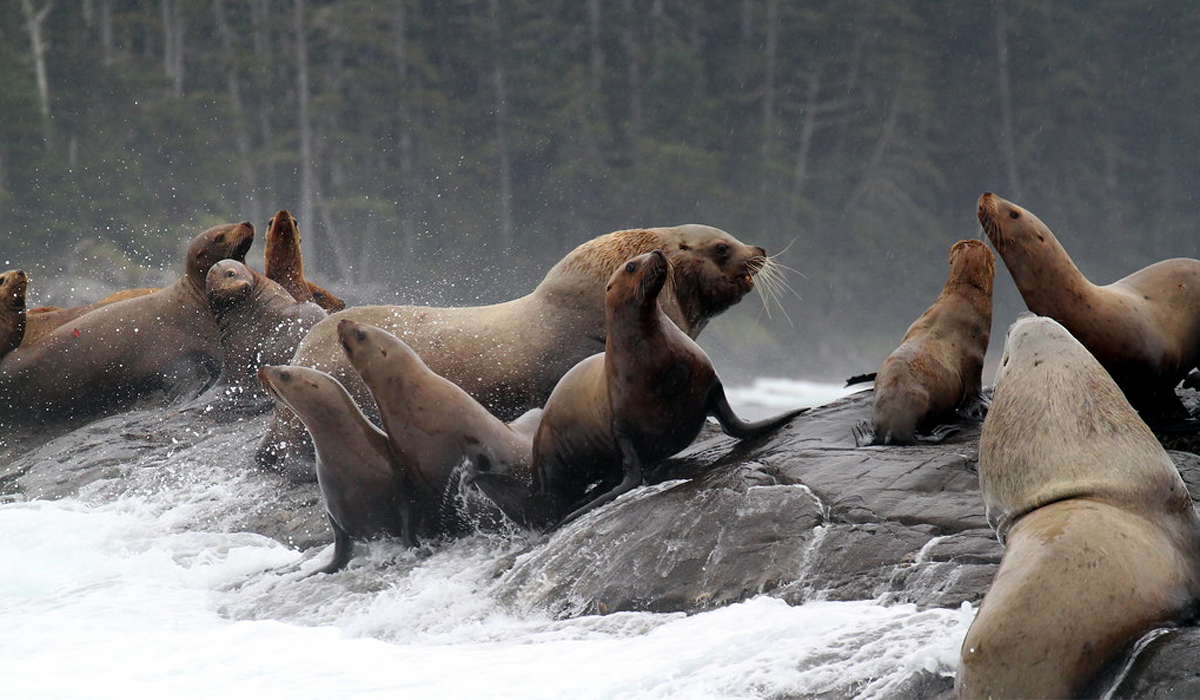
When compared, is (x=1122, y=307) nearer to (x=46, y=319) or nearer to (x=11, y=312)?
(x=11, y=312)

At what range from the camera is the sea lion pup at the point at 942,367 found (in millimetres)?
5477

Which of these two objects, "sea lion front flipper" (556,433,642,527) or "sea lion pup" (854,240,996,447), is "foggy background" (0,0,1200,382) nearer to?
"sea lion pup" (854,240,996,447)

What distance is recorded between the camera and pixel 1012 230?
5945 millimetres

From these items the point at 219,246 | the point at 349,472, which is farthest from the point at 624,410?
the point at 219,246

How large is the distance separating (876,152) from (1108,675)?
119 ft

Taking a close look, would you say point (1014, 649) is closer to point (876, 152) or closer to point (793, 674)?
point (793, 674)

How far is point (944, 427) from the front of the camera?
220 inches

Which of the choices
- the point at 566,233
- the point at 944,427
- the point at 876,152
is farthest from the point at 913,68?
the point at 944,427

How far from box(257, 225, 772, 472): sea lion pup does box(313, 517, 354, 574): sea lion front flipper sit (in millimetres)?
1574

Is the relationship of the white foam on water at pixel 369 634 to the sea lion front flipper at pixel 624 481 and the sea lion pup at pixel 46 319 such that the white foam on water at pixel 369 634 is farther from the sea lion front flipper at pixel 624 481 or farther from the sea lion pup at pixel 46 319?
the sea lion pup at pixel 46 319

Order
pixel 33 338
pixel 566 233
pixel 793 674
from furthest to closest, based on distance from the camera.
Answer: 1. pixel 566 233
2. pixel 33 338
3. pixel 793 674

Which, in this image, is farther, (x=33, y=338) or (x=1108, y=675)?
(x=33, y=338)

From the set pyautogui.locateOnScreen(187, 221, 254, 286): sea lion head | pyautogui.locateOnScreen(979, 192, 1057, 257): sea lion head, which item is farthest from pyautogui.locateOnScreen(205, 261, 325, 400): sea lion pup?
pyautogui.locateOnScreen(979, 192, 1057, 257): sea lion head

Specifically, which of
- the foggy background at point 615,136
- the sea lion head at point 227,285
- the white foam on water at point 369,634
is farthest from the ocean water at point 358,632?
the foggy background at point 615,136
